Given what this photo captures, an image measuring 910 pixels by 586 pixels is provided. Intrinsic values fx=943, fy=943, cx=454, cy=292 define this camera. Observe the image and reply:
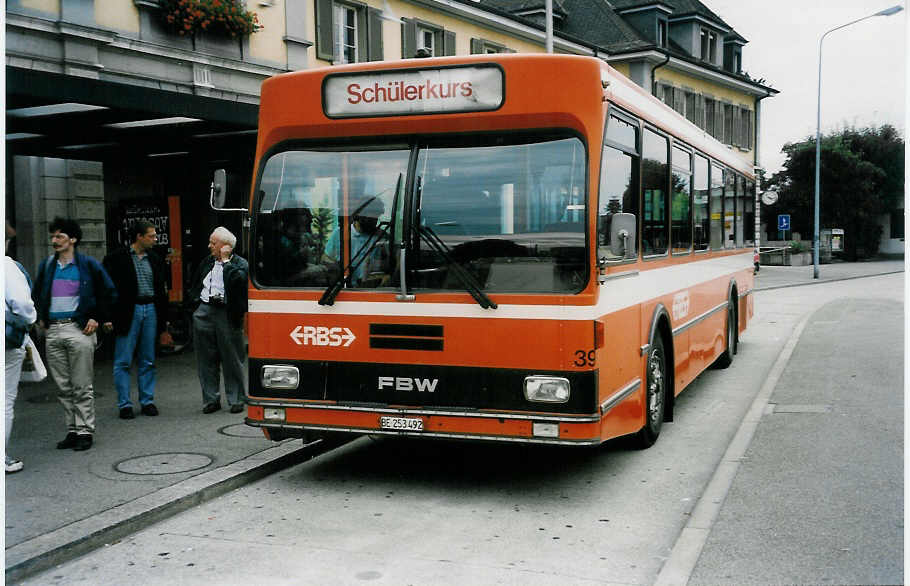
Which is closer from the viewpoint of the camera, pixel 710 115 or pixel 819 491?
pixel 819 491

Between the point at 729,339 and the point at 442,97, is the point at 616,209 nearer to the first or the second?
the point at 442,97

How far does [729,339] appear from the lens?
12.7m

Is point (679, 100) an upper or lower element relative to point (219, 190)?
upper

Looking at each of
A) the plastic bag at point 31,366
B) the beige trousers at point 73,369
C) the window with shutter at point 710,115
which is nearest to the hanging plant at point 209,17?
the beige trousers at point 73,369

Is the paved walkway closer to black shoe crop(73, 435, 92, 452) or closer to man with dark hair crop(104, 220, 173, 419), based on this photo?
Result: black shoe crop(73, 435, 92, 452)

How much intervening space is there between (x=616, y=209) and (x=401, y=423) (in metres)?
2.06

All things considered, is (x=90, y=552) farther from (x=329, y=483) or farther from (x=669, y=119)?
(x=669, y=119)

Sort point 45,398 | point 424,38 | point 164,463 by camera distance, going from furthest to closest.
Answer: point 424,38 < point 45,398 < point 164,463

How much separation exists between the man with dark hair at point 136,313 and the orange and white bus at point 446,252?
8.50 feet

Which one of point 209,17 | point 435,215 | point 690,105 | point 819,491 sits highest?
point 690,105

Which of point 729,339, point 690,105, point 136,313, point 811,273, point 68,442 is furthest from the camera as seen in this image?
point 811,273

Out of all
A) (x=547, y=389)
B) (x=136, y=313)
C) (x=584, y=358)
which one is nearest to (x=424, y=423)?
(x=547, y=389)

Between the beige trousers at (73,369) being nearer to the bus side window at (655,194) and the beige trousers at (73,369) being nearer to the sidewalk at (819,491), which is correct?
the bus side window at (655,194)

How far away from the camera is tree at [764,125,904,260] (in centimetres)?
5203
